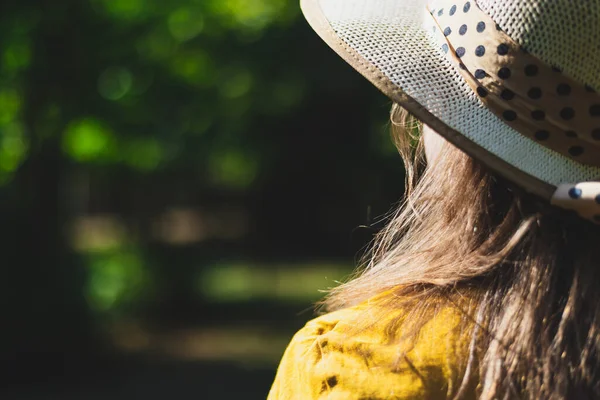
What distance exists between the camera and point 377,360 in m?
1.31

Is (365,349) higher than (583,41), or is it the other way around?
(583,41)

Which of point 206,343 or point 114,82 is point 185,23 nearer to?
point 114,82

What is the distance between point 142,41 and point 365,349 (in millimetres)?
8689

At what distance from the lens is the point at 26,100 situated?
28.0ft

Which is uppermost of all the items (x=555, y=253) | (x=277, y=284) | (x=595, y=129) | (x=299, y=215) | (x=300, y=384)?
(x=595, y=129)

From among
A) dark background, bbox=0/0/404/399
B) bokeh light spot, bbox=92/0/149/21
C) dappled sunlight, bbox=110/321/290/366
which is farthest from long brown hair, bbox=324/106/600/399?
dappled sunlight, bbox=110/321/290/366

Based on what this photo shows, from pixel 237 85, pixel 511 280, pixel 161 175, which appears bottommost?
pixel 161 175

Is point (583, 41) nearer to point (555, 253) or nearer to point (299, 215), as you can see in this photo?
point (555, 253)

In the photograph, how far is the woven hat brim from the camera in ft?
4.30

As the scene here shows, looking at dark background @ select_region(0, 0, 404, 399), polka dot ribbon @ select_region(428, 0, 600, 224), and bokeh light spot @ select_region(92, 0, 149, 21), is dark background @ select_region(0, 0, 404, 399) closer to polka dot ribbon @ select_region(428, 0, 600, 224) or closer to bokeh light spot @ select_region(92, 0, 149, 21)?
bokeh light spot @ select_region(92, 0, 149, 21)

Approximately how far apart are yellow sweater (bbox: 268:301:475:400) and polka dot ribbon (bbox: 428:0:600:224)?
10.4 inches

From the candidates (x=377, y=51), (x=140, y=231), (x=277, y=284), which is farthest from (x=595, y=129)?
(x=277, y=284)

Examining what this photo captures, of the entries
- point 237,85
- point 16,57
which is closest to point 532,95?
point 16,57

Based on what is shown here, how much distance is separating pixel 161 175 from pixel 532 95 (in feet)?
43.5
